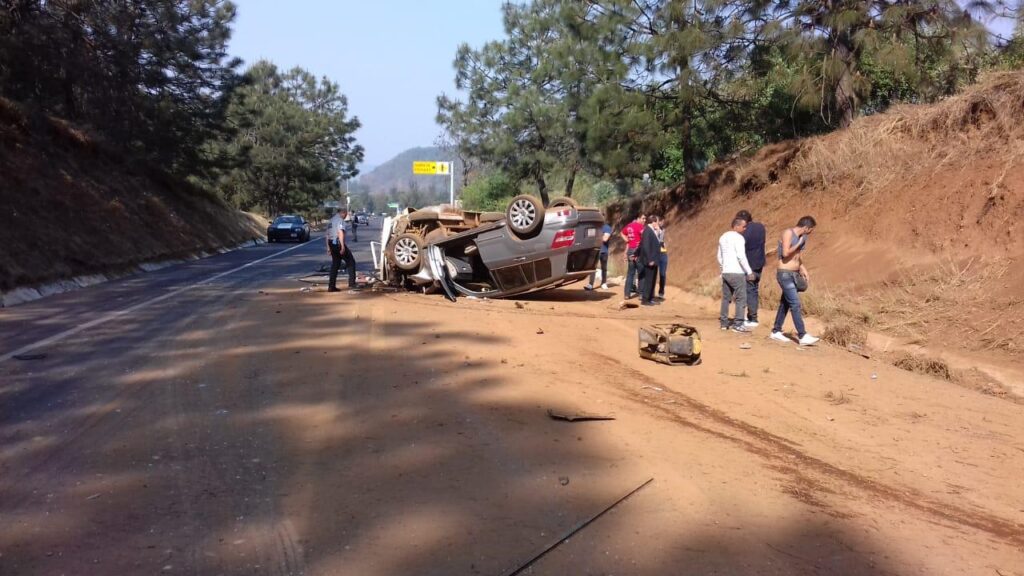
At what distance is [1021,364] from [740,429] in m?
4.39

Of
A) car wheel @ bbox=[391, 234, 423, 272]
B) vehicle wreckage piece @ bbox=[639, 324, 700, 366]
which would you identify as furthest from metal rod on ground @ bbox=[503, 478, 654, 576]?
car wheel @ bbox=[391, 234, 423, 272]

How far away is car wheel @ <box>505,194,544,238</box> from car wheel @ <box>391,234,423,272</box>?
7.22ft

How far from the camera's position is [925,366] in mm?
9438

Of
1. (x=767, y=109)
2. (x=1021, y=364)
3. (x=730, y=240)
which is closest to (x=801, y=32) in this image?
(x=767, y=109)

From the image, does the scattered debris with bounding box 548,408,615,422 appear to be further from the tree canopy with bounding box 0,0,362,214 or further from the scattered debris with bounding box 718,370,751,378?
the tree canopy with bounding box 0,0,362,214

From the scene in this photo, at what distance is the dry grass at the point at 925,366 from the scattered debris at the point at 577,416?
16.7 feet

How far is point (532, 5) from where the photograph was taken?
3200cm

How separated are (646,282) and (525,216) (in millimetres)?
3077

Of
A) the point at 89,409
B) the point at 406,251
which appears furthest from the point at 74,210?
the point at 89,409

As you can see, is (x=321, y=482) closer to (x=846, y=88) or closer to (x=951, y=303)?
(x=951, y=303)

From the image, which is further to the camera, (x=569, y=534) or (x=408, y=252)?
(x=408, y=252)

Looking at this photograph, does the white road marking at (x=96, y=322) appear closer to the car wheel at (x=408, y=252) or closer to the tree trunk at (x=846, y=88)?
the car wheel at (x=408, y=252)

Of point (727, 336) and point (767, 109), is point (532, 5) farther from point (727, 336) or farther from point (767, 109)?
point (727, 336)

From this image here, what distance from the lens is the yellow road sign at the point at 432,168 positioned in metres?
64.3
